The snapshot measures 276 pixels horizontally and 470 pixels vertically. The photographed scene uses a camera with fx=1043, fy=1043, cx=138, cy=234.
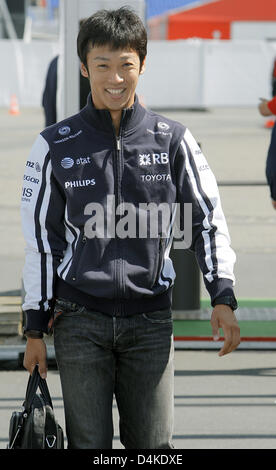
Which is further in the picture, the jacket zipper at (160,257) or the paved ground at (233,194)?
the paved ground at (233,194)

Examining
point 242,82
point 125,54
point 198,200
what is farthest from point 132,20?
point 242,82

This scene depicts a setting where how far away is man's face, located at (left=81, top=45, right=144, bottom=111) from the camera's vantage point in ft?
10.6

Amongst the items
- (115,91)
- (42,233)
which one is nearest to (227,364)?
(42,233)

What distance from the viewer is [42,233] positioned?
332cm

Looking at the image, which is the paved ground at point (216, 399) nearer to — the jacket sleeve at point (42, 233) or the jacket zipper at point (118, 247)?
the jacket sleeve at point (42, 233)

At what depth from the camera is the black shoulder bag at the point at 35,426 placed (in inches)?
124

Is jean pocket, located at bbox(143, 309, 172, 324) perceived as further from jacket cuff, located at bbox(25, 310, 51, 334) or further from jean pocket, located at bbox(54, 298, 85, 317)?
jacket cuff, located at bbox(25, 310, 51, 334)

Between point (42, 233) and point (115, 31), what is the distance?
0.67 meters

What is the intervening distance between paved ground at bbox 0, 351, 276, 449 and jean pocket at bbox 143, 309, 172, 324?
2.08m

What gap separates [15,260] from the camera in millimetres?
10398

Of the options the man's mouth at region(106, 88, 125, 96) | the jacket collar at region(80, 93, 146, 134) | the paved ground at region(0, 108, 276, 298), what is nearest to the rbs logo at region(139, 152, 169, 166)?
the jacket collar at region(80, 93, 146, 134)

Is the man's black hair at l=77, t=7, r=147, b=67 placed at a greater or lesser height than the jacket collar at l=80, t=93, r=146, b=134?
greater

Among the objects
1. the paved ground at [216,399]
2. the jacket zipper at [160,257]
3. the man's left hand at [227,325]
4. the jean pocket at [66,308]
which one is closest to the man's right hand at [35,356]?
the jean pocket at [66,308]

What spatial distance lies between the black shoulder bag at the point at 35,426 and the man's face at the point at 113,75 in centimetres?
A: 91
